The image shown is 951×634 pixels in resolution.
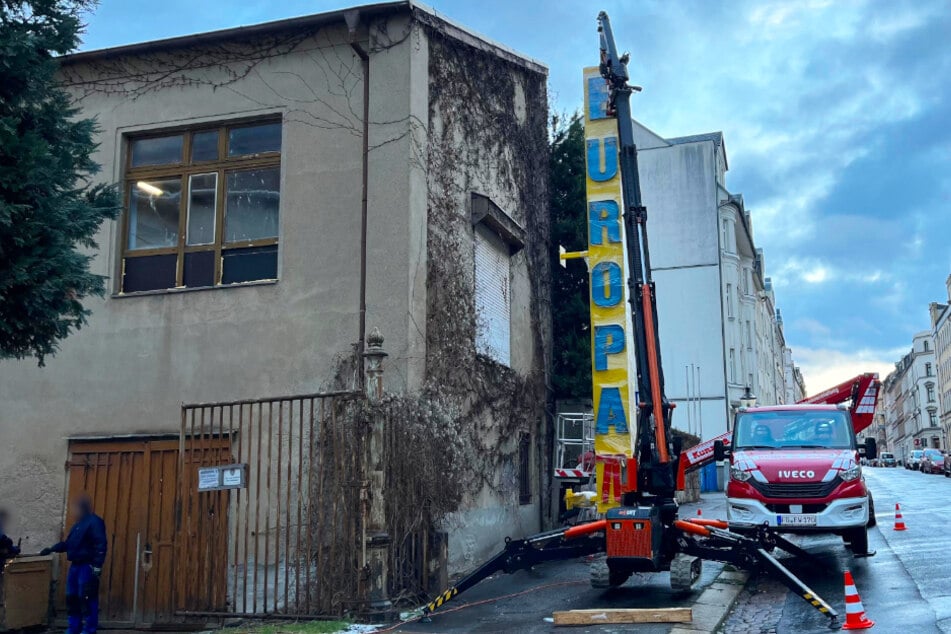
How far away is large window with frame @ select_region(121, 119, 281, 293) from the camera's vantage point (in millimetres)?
13305

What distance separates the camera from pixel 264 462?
1222 cm

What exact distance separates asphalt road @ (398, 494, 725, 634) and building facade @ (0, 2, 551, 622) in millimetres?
840

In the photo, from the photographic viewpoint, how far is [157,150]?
556 inches

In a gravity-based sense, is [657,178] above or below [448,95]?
above

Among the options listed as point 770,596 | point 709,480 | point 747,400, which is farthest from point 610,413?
point 709,480

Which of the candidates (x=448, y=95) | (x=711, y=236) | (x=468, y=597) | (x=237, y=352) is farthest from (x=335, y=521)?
(x=711, y=236)

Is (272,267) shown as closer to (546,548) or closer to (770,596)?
(546,548)

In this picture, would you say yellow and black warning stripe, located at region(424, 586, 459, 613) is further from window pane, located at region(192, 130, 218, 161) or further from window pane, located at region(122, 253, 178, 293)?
window pane, located at region(192, 130, 218, 161)

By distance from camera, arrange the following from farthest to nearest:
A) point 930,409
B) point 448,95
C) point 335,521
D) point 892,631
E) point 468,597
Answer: point 930,409
point 448,95
point 468,597
point 335,521
point 892,631

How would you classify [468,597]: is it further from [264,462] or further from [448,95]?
[448,95]

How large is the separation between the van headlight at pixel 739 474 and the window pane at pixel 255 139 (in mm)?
8284

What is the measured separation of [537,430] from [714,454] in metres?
3.41

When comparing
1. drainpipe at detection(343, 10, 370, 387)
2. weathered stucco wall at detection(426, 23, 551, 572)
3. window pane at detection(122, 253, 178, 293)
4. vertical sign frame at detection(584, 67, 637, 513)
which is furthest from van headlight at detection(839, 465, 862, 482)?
window pane at detection(122, 253, 178, 293)

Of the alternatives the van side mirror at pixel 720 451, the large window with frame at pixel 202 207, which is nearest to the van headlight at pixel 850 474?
the van side mirror at pixel 720 451
